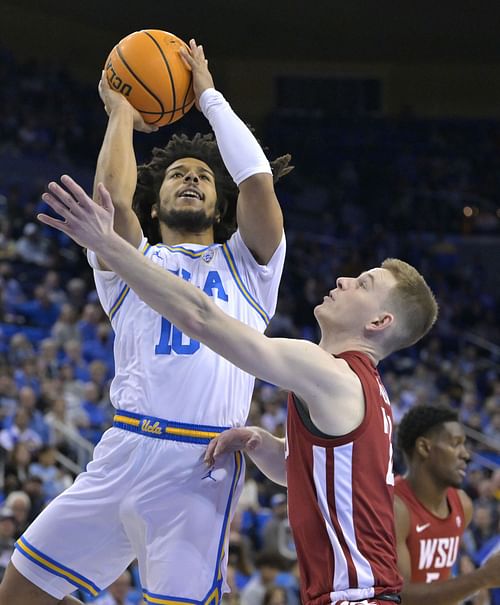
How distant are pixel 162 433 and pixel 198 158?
1224 millimetres

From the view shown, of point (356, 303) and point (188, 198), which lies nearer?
point (356, 303)

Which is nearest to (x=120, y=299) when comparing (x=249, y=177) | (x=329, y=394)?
(x=249, y=177)

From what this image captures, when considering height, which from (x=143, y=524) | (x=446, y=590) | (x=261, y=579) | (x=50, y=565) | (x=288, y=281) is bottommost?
Answer: (x=261, y=579)

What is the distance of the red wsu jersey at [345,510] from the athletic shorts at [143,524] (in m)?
0.43

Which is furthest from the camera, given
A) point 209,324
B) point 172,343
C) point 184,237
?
point 184,237

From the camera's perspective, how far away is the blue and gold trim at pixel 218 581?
3.64 m

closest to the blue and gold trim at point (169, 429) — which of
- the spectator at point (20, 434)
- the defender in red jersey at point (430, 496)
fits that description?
the defender in red jersey at point (430, 496)

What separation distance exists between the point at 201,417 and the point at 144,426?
0.67ft

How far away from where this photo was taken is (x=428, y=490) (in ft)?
17.4

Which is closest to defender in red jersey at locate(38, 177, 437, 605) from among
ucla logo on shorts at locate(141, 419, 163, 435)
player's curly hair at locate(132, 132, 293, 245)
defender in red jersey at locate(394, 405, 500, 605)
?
ucla logo on shorts at locate(141, 419, 163, 435)

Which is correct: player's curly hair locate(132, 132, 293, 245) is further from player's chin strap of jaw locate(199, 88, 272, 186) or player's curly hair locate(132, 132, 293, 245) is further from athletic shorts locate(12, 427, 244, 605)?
athletic shorts locate(12, 427, 244, 605)

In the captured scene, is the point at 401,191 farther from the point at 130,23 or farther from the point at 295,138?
the point at 130,23

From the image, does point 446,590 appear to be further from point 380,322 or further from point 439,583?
point 380,322

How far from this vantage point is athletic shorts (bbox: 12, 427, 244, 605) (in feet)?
12.1
